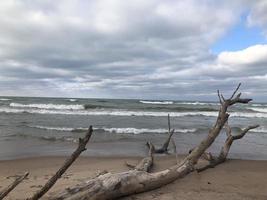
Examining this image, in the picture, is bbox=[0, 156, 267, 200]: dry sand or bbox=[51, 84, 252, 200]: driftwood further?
bbox=[0, 156, 267, 200]: dry sand

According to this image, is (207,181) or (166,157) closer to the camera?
(207,181)

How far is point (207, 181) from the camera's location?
7164 mm

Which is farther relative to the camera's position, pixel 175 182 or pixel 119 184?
pixel 175 182

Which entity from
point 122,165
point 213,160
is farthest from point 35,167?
point 213,160

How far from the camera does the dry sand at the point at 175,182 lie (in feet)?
19.9

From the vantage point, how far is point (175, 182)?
6.80 meters

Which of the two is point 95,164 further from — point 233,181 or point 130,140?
point 130,140

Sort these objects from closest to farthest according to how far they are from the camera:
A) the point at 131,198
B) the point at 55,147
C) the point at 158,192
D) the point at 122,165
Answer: the point at 131,198 → the point at 158,192 → the point at 122,165 → the point at 55,147

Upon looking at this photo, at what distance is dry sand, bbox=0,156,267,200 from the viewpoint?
605 cm

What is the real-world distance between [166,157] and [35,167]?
152 inches

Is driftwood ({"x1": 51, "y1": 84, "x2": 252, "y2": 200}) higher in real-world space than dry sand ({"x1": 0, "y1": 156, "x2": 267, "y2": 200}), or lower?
higher

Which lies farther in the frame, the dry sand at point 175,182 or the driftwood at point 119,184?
the dry sand at point 175,182

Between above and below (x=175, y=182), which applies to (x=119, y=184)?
above

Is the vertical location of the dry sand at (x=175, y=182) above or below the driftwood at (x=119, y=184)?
below
